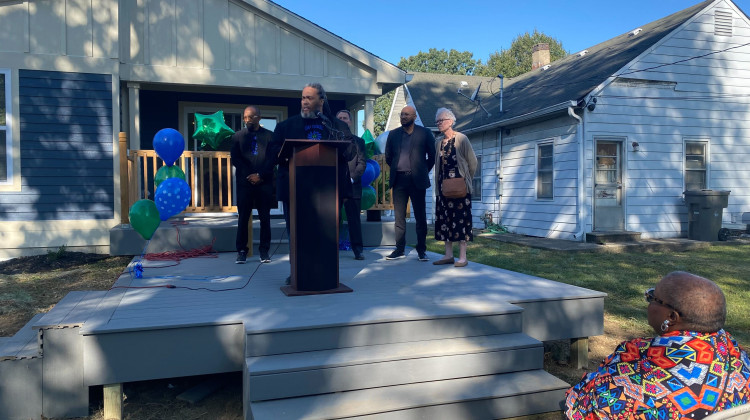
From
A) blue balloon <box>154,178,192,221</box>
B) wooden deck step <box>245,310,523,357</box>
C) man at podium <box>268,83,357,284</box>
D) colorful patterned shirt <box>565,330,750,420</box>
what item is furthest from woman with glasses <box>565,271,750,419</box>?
blue balloon <box>154,178,192,221</box>

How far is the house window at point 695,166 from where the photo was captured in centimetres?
1140

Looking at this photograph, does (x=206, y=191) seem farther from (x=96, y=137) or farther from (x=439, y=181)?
(x=439, y=181)

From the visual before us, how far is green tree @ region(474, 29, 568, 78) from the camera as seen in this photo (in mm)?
39281

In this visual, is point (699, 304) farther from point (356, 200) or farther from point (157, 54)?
point (157, 54)

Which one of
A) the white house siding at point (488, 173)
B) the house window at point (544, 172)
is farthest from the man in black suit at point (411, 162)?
the white house siding at point (488, 173)

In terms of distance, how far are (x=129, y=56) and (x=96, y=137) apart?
1.31 meters

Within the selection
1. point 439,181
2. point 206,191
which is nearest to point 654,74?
point 439,181

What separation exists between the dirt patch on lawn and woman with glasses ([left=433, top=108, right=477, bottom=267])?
1328mm

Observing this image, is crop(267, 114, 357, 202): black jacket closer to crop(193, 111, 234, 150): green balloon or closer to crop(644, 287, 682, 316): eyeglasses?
crop(193, 111, 234, 150): green balloon

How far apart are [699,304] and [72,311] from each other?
128 inches

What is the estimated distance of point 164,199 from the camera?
16.8 ft

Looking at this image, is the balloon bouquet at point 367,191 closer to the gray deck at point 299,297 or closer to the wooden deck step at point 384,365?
the gray deck at point 299,297

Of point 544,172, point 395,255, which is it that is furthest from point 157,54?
point 544,172

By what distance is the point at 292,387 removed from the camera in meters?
2.58
